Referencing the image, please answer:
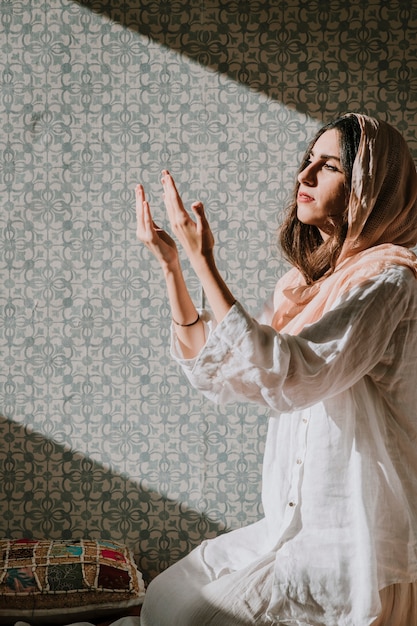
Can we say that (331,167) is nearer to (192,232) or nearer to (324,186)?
(324,186)

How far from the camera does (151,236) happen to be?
1.73 m

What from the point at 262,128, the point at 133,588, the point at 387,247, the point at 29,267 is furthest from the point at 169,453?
the point at 387,247

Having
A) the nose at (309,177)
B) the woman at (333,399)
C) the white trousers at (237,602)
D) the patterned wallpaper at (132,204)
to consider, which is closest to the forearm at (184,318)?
the woman at (333,399)

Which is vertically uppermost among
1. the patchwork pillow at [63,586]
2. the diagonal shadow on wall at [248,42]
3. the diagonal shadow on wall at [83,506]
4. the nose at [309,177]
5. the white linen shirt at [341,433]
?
the diagonal shadow on wall at [248,42]

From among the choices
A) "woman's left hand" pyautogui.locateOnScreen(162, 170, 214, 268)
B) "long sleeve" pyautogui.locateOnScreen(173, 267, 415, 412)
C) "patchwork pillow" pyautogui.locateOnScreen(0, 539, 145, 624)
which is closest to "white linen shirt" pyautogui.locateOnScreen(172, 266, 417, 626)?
"long sleeve" pyautogui.locateOnScreen(173, 267, 415, 412)

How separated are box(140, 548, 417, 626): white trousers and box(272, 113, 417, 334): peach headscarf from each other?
576mm

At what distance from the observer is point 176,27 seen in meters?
2.87

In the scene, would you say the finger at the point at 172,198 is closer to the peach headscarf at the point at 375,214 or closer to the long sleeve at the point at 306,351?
the long sleeve at the point at 306,351

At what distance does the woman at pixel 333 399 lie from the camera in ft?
4.79

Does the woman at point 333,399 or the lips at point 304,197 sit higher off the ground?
the lips at point 304,197

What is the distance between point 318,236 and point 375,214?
0.36 meters

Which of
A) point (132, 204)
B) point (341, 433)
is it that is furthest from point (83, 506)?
point (341, 433)

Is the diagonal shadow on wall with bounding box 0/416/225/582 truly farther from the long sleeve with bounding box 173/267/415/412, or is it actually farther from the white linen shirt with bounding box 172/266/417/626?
the long sleeve with bounding box 173/267/415/412

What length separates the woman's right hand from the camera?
1709 millimetres
